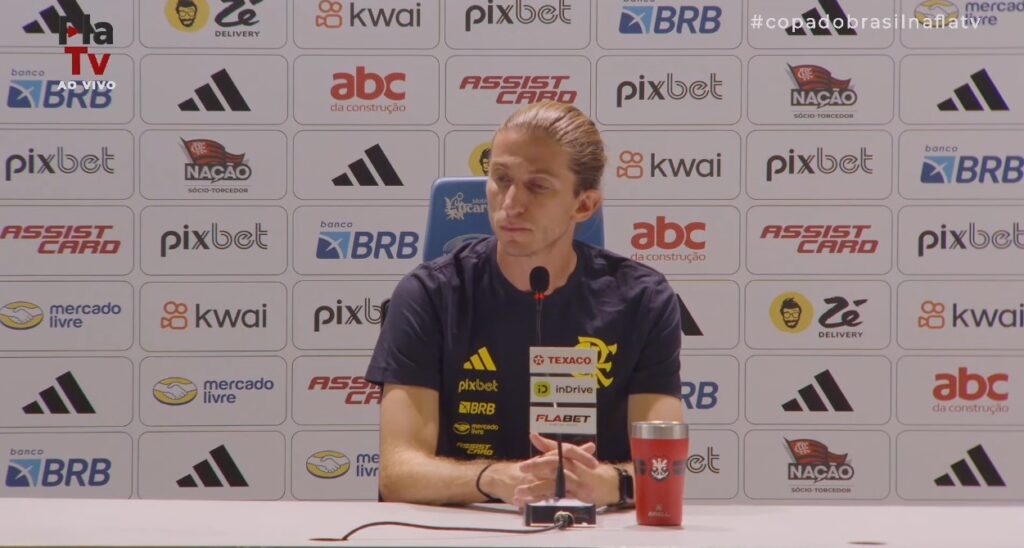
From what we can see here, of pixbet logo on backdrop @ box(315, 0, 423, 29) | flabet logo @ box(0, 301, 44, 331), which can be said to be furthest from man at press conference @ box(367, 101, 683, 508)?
flabet logo @ box(0, 301, 44, 331)

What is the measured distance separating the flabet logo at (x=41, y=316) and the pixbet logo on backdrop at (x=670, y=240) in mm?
1862

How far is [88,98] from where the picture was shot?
12.3ft

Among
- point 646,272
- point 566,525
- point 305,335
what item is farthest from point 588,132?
point 305,335

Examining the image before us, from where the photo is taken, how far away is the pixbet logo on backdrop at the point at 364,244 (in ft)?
12.2

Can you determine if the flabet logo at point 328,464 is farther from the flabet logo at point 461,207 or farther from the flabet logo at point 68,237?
the flabet logo at point 461,207

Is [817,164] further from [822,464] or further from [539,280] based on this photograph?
[539,280]

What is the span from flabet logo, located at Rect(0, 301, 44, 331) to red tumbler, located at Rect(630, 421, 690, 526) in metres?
2.79

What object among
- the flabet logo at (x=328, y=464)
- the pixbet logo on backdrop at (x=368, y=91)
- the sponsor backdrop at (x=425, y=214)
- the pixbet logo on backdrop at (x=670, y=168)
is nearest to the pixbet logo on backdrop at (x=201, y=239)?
the sponsor backdrop at (x=425, y=214)

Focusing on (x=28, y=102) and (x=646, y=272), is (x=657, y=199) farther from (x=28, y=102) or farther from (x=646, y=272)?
(x=28, y=102)

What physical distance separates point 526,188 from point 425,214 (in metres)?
1.71

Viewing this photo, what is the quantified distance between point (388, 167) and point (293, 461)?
1.09 m

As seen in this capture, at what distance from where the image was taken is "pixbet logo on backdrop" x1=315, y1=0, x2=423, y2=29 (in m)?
3.75

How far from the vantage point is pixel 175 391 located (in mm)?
3738

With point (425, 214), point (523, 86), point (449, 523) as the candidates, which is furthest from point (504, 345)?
point (523, 86)
